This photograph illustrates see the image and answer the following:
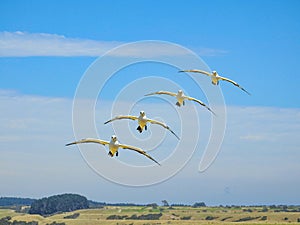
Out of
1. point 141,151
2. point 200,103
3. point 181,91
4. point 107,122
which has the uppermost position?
point 181,91

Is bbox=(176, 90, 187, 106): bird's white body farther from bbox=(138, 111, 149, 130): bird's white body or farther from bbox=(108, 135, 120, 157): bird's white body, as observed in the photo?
bbox=(108, 135, 120, 157): bird's white body

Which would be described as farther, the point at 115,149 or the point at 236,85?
the point at 236,85

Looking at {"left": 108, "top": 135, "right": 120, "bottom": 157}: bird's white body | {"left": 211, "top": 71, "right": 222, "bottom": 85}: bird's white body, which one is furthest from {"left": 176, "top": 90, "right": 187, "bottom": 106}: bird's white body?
{"left": 108, "top": 135, "right": 120, "bottom": 157}: bird's white body

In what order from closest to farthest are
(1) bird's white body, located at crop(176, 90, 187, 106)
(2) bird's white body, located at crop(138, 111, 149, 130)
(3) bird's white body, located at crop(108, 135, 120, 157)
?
(3) bird's white body, located at crop(108, 135, 120, 157) → (2) bird's white body, located at crop(138, 111, 149, 130) → (1) bird's white body, located at crop(176, 90, 187, 106)

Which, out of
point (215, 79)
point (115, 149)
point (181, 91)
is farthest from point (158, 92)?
point (115, 149)

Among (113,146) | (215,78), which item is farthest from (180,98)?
(113,146)

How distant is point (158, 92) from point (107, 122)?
13512 mm

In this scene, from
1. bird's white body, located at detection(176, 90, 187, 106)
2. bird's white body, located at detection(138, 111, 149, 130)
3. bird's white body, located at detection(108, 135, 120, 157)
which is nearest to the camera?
bird's white body, located at detection(108, 135, 120, 157)

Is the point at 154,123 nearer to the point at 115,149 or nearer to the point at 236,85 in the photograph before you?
the point at 115,149

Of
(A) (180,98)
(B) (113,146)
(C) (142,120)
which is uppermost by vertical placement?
(A) (180,98)

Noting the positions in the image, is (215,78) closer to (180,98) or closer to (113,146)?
(180,98)

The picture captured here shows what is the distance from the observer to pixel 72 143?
45875mm

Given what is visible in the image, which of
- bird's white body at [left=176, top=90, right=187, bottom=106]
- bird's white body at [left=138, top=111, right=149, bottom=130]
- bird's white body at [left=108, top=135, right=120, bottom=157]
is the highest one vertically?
bird's white body at [left=176, top=90, right=187, bottom=106]

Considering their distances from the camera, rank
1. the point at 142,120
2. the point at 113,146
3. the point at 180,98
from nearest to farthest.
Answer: the point at 113,146
the point at 142,120
the point at 180,98
